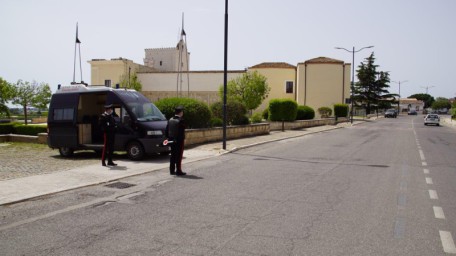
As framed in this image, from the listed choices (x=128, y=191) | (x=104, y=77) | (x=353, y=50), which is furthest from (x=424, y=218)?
(x=104, y=77)

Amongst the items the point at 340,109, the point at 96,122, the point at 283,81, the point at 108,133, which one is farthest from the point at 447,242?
the point at 283,81

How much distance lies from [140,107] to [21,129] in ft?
33.5

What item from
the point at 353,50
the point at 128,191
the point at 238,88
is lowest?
the point at 128,191

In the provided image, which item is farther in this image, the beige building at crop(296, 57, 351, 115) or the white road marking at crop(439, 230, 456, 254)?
the beige building at crop(296, 57, 351, 115)

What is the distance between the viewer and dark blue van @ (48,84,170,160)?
1297 centimetres

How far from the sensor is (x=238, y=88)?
45.8 meters

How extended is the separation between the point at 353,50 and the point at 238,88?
46.5 ft

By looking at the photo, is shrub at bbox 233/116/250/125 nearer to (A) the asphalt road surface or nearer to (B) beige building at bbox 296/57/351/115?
(A) the asphalt road surface

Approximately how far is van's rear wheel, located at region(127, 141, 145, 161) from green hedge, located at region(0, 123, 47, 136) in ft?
29.7

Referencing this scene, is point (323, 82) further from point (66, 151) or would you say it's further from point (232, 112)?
point (66, 151)

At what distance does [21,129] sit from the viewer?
20625 millimetres

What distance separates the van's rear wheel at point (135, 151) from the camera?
12828 millimetres

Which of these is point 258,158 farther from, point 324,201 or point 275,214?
point 275,214

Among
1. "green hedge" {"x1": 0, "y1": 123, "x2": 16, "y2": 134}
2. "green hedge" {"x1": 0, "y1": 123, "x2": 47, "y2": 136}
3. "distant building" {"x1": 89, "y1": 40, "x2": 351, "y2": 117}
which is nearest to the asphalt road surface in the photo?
"green hedge" {"x1": 0, "y1": 123, "x2": 47, "y2": 136}
